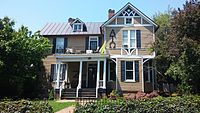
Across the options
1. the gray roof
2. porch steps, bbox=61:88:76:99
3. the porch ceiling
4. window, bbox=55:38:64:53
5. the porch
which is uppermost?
the gray roof

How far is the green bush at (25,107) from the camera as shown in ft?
37.6

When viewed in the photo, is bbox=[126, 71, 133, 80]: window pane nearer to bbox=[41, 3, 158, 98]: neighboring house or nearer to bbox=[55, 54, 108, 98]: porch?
bbox=[41, 3, 158, 98]: neighboring house

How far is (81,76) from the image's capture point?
1006 inches

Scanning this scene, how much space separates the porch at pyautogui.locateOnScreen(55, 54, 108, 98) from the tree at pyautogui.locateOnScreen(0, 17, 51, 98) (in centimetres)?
264

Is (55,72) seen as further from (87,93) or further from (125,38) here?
(125,38)

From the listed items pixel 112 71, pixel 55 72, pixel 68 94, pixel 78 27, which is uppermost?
pixel 78 27

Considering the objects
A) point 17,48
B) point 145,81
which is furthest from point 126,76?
point 17,48

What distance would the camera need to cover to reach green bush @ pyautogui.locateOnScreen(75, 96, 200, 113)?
11758mm

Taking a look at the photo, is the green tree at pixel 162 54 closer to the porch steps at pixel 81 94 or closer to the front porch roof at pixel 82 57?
the front porch roof at pixel 82 57

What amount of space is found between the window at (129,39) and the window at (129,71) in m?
1.90

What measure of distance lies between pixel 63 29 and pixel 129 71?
10.3m

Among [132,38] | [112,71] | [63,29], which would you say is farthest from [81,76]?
[63,29]

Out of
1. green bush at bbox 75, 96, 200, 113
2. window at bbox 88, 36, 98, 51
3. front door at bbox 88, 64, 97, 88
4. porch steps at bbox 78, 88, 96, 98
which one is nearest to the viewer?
green bush at bbox 75, 96, 200, 113

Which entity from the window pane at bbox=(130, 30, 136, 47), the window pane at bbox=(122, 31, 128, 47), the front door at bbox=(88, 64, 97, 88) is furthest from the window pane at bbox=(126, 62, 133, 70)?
the front door at bbox=(88, 64, 97, 88)
